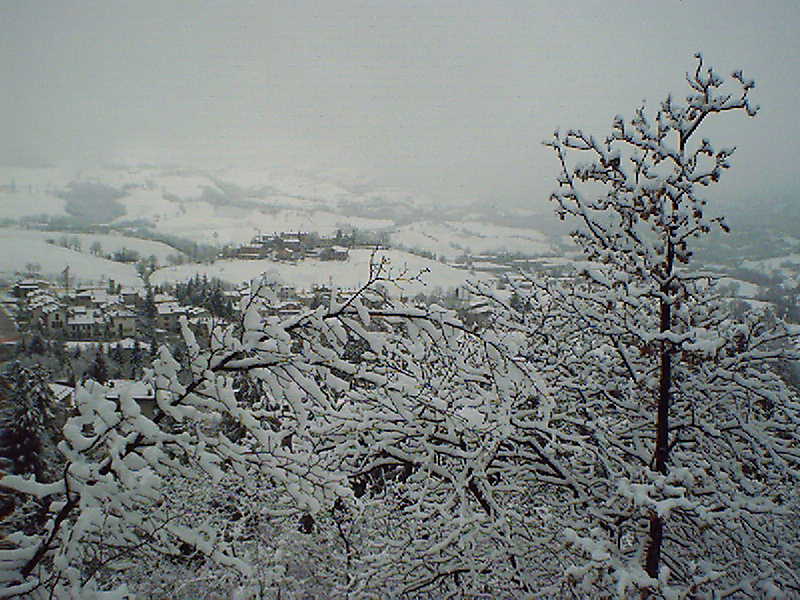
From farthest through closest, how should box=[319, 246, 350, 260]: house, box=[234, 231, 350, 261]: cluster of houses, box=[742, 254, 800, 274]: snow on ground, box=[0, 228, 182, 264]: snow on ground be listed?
box=[0, 228, 182, 264]: snow on ground, box=[742, 254, 800, 274]: snow on ground, box=[234, 231, 350, 261]: cluster of houses, box=[319, 246, 350, 260]: house

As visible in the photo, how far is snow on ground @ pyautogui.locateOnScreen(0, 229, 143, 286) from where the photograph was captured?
A: 3188 centimetres

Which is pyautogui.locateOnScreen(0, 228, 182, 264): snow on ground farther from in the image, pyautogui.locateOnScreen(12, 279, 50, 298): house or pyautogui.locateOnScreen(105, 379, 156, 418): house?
pyautogui.locateOnScreen(105, 379, 156, 418): house

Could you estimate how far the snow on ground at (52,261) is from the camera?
3188cm

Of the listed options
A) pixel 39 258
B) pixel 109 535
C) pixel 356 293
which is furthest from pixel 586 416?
pixel 39 258

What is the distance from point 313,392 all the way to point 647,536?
2880 millimetres

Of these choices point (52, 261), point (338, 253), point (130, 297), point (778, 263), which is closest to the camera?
point (338, 253)

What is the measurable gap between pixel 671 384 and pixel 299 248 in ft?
75.6

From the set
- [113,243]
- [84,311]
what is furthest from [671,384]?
[113,243]

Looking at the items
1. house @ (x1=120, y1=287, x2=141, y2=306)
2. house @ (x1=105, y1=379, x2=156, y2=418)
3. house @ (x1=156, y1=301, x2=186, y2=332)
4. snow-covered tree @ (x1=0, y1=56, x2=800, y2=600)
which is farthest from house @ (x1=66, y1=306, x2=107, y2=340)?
house @ (x1=105, y1=379, x2=156, y2=418)

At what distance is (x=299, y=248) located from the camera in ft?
82.8

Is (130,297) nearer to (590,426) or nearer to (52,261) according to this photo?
(52,261)

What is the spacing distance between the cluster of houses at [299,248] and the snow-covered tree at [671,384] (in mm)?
2379

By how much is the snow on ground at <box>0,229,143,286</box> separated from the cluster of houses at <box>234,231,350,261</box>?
12478mm

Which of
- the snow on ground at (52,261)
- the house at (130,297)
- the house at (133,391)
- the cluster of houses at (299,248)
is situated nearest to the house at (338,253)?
the cluster of houses at (299,248)
